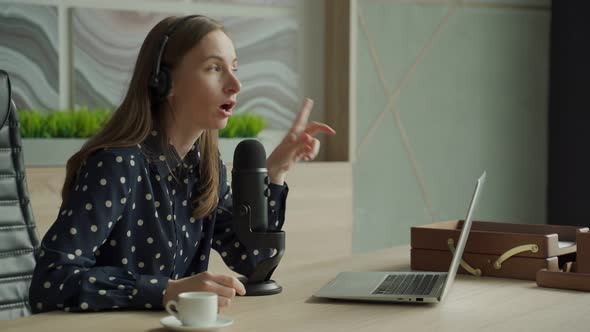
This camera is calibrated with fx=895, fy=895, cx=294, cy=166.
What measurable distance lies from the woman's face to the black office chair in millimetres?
443

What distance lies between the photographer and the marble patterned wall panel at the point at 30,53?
2.89m

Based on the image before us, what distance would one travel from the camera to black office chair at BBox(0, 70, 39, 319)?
1.99m

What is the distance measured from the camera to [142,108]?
1.80 m

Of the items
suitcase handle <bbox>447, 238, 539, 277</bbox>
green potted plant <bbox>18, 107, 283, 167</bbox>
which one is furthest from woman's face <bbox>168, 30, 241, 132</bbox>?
green potted plant <bbox>18, 107, 283, 167</bbox>

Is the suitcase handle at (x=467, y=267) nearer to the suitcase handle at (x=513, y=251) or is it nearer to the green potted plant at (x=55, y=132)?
the suitcase handle at (x=513, y=251)

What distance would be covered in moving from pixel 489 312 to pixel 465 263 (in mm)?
412

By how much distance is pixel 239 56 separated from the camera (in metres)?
3.49

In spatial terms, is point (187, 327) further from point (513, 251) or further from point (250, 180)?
point (513, 251)

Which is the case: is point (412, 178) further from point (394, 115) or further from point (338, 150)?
point (338, 150)

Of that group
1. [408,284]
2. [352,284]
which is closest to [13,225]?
[352,284]

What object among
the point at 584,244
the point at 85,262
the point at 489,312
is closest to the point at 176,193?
the point at 85,262

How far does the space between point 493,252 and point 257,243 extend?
567mm

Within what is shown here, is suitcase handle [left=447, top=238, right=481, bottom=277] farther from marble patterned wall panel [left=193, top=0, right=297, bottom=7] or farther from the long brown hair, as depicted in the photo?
marble patterned wall panel [left=193, top=0, right=297, bottom=7]

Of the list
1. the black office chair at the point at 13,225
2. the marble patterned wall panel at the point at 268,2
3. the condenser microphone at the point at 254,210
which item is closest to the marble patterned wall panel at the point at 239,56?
the marble patterned wall panel at the point at 268,2
